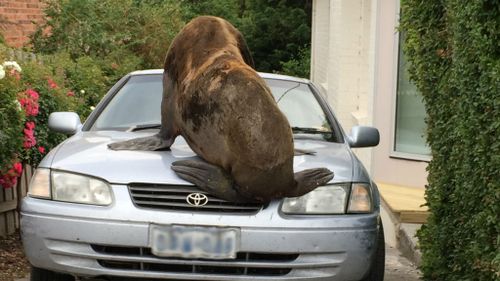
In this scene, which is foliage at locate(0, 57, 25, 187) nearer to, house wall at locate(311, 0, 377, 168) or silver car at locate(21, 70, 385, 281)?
silver car at locate(21, 70, 385, 281)

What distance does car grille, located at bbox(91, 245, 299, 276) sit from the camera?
4.25m

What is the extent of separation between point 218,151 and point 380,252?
1.23 metres

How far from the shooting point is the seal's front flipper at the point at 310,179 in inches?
175

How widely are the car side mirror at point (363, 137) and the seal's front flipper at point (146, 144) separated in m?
1.41

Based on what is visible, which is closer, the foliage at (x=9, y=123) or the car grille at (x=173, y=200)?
the car grille at (x=173, y=200)

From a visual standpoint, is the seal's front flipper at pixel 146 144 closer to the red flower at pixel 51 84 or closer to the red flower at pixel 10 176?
the red flower at pixel 10 176

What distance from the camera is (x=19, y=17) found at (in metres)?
12.6

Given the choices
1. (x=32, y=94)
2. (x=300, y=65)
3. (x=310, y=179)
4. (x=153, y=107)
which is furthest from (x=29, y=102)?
(x=300, y=65)

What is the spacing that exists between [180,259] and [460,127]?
6.15ft

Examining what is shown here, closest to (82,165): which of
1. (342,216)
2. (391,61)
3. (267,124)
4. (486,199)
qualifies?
(267,124)

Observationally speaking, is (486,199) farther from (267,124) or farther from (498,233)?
(267,124)

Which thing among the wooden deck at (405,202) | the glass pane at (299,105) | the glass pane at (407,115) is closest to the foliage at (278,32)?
the glass pane at (407,115)

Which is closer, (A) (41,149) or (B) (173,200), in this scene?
(B) (173,200)

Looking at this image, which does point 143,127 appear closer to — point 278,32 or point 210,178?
point 210,178
